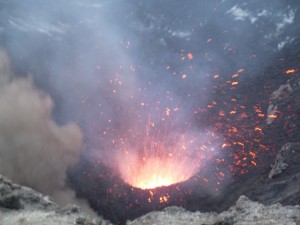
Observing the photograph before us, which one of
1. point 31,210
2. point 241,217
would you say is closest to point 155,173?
point 241,217

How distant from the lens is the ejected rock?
12358 millimetres

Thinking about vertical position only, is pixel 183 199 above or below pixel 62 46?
below

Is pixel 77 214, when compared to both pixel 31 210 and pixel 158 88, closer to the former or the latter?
pixel 31 210

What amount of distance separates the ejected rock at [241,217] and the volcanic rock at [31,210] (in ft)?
8.54

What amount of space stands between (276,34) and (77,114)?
59.3 feet

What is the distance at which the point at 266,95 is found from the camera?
83.4 feet

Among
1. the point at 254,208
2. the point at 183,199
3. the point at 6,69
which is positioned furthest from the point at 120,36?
the point at 254,208

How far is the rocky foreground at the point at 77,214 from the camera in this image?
1184cm

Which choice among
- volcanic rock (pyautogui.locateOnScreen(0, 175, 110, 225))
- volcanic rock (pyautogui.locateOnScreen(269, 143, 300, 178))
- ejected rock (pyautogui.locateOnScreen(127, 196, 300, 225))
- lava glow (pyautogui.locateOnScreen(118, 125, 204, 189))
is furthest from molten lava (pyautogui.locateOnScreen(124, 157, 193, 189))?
volcanic rock (pyautogui.locateOnScreen(0, 175, 110, 225))

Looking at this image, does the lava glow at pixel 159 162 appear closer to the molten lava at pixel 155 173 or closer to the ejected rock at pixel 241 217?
Result: the molten lava at pixel 155 173

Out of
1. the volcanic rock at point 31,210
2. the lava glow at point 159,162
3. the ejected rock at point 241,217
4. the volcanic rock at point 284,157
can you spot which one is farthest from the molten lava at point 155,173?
the volcanic rock at point 31,210

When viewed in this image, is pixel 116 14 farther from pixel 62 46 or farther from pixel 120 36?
pixel 62 46

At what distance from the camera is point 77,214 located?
42.3 feet

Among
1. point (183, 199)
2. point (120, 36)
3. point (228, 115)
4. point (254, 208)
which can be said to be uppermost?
point (120, 36)
